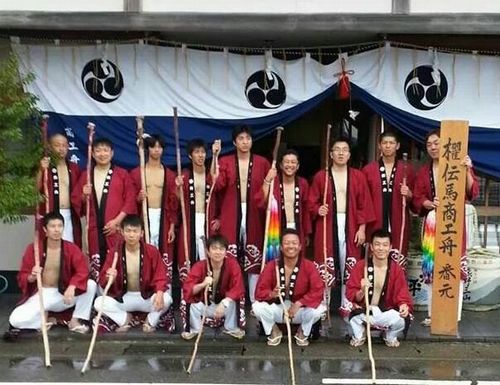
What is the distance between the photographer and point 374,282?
691 cm

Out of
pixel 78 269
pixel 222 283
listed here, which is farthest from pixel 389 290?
pixel 78 269

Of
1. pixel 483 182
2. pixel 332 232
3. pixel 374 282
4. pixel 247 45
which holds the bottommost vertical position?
pixel 374 282

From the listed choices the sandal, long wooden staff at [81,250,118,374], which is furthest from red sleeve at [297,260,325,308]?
long wooden staff at [81,250,118,374]

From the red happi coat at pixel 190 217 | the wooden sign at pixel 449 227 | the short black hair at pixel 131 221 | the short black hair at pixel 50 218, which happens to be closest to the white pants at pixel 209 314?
the red happi coat at pixel 190 217

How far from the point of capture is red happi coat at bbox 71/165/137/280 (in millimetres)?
7609

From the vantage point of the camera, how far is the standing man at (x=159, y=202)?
304 inches

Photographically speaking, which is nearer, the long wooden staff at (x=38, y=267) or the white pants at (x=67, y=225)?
the long wooden staff at (x=38, y=267)

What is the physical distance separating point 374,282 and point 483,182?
9.41 feet

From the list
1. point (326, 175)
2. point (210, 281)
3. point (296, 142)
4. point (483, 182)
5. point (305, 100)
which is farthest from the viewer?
point (296, 142)

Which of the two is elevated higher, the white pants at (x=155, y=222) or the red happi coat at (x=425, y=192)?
the red happi coat at (x=425, y=192)

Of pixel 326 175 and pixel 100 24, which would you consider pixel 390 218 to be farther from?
pixel 100 24

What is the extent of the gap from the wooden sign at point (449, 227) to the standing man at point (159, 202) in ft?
9.68

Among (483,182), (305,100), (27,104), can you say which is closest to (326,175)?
(305,100)

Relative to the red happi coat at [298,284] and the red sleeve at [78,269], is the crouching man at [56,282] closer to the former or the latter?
the red sleeve at [78,269]
